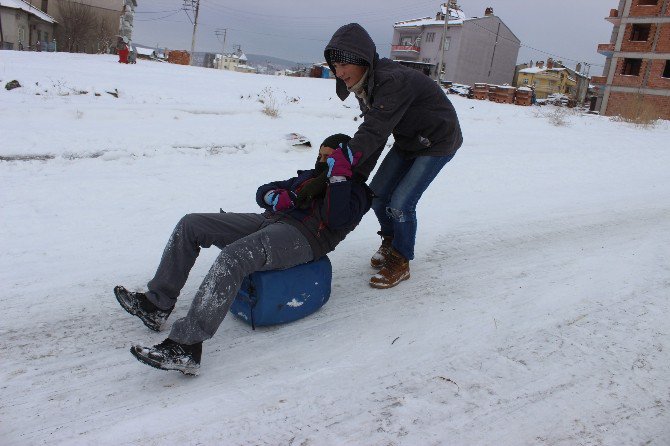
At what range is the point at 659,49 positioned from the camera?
3869 centimetres

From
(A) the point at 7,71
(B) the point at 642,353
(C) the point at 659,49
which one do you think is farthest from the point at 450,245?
(C) the point at 659,49

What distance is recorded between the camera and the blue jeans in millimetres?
3789

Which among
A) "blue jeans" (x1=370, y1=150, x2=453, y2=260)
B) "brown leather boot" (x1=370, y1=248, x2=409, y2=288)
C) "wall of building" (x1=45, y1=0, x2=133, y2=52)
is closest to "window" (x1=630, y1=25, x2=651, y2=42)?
"blue jeans" (x1=370, y1=150, x2=453, y2=260)

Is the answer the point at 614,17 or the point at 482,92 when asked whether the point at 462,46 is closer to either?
the point at 614,17

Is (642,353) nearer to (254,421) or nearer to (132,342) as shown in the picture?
(254,421)

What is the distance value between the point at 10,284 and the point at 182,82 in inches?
535

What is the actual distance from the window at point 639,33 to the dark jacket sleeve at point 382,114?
156 feet

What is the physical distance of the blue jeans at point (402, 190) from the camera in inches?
149

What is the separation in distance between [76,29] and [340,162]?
2086 inches

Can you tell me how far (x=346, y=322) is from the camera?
10.8 ft

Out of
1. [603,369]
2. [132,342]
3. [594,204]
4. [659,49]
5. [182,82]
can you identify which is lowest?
[132,342]

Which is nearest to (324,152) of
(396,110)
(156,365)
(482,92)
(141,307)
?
(396,110)

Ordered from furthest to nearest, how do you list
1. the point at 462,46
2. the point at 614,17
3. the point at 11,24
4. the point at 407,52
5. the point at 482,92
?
1. the point at 407,52
2. the point at 462,46
3. the point at 614,17
4. the point at 11,24
5. the point at 482,92

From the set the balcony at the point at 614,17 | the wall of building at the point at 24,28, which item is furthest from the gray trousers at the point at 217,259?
the balcony at the point at 614,17
